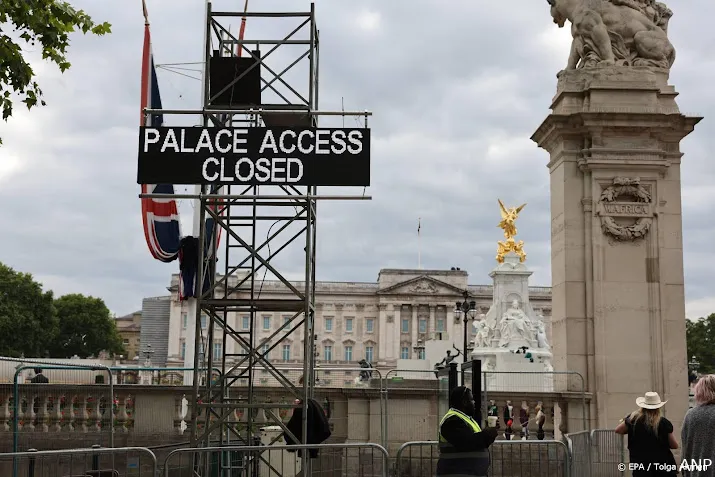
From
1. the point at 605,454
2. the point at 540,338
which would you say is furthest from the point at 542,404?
the point at 540,338

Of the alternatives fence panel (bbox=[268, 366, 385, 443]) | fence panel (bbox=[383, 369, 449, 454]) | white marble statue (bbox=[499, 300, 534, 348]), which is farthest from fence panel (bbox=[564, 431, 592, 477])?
white marble statue (bbox=[499, 300, 534, 348])

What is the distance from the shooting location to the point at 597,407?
18094 mm

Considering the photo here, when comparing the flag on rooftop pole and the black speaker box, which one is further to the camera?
the flag on rooftop pole

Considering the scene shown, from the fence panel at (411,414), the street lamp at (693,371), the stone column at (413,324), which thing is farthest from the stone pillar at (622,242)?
the stone column at (413,324)

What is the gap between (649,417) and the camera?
10211 mm

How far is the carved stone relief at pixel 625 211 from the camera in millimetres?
18609

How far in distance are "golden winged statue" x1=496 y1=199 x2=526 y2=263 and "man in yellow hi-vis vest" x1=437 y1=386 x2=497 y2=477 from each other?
131 ft

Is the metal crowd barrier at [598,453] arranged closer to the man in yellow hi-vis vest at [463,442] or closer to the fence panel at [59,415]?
the man in yellow hi-vis vest at [463,442]

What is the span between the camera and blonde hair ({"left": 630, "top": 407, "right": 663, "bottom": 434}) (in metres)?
10.1

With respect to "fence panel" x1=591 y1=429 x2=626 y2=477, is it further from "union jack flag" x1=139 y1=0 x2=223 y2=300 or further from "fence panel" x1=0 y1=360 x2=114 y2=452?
"union jack flag" x1=139 y1=0 x2=223 y2=300

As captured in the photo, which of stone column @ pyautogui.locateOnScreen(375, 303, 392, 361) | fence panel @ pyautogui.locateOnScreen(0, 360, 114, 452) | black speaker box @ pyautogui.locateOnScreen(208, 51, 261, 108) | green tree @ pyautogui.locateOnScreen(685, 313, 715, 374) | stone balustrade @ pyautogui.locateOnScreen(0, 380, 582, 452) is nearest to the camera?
black speaker box @ pyautogui.locateOnScreen(208, 51, 261, 108)

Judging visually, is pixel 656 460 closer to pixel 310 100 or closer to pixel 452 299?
pixel 310 100

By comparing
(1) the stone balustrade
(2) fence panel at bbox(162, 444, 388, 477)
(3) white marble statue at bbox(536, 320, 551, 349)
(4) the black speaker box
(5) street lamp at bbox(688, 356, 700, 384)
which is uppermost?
(4) the black speaker box

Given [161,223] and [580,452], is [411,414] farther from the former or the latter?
[161,223]
